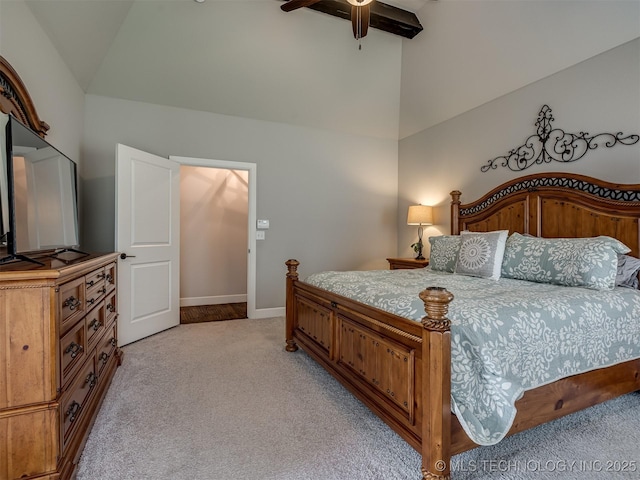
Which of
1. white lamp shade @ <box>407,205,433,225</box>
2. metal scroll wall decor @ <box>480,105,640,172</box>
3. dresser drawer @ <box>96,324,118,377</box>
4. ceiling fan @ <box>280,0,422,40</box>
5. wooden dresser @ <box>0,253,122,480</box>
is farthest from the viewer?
white lamp shade @ <box>407,205,433,225</box>

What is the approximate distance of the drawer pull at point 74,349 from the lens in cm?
153

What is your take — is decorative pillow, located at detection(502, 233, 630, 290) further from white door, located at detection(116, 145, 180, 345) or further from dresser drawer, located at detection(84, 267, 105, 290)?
white door, located at detection(116, 145, 180, 345)

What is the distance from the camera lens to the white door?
129 inches

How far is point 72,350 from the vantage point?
1.58 m

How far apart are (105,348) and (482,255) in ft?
9.70

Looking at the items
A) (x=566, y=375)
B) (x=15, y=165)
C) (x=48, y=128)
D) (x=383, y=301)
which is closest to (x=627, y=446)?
(x=566, y=375)

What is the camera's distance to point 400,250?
512 cm

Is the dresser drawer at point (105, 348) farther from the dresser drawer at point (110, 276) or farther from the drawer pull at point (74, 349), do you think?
the drawer pull at point (74, 349)

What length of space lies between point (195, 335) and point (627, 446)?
3.52 m

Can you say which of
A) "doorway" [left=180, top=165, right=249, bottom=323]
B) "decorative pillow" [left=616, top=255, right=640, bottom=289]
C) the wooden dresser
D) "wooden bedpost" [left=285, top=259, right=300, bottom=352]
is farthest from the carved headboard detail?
"decorative pillow" [left=616, top=255, right=640, bottom=289]

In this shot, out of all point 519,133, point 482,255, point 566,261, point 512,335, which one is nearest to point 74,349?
point 512,335

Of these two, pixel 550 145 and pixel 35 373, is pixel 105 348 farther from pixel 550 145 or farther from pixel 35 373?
pixel 550 145

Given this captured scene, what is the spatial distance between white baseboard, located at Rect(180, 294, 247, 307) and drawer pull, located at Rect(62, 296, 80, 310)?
12.2 feet

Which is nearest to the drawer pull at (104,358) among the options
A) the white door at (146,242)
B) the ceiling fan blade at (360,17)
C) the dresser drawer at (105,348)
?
the dresser drawer at (105,348)
